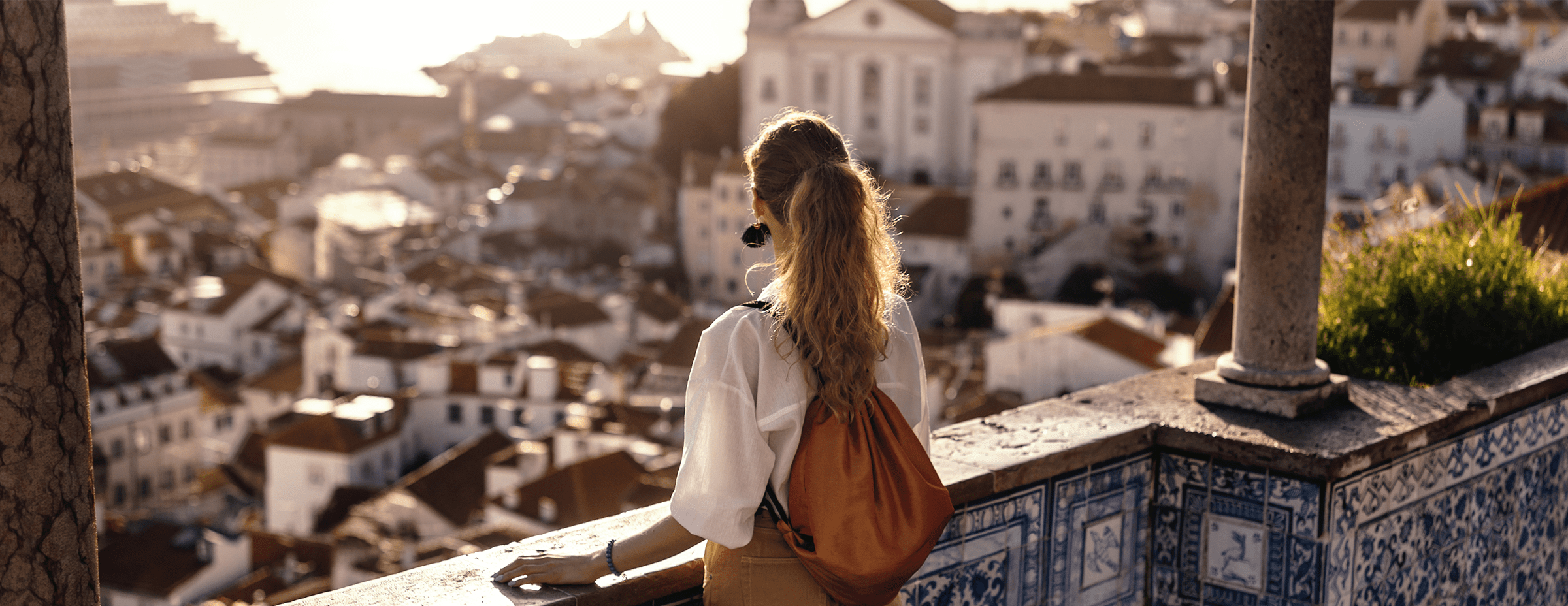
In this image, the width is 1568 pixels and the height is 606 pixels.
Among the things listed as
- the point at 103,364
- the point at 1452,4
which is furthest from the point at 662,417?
the point at 1452,4

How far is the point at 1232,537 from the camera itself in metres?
2.77

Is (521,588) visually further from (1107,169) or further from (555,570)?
(1107,169)

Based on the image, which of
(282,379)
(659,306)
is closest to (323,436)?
(282,379)

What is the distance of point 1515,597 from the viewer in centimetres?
326

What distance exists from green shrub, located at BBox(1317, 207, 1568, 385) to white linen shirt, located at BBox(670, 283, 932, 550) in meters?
1.90

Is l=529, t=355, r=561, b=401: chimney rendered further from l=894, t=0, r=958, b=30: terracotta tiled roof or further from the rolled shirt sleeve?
the rolled shirt sleeve

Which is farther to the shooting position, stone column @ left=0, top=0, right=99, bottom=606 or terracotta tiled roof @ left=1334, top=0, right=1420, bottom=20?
terracotta tiled roof @ left=1334, top=0, right=1420, bottom=20

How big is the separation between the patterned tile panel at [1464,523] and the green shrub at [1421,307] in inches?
8.7

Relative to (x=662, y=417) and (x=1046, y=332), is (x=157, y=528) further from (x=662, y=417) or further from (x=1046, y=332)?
(x=1046, y=332)

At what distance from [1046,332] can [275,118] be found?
5862 centimetres

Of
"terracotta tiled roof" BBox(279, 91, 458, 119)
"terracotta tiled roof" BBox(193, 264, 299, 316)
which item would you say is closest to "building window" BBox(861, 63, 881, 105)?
"terracotta tiled roof" BBox(193, 264, 299, 316)

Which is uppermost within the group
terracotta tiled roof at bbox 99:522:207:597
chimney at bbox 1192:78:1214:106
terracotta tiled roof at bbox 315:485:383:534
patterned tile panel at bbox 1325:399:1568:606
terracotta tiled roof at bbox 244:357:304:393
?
chimney at bbox 1192:78:1214:106

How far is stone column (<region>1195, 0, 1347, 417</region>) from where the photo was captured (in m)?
2.87

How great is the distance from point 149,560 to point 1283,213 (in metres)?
19.8
